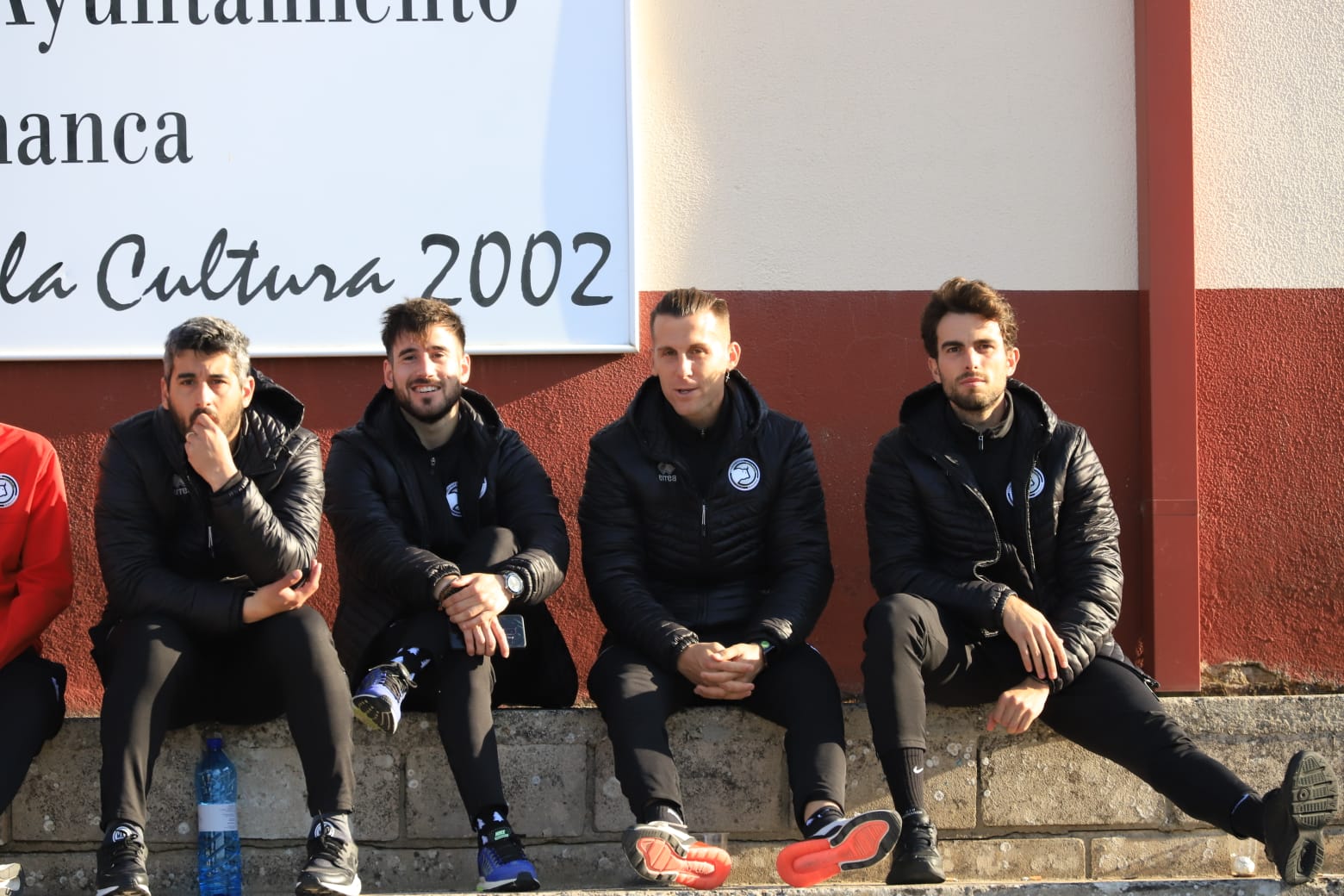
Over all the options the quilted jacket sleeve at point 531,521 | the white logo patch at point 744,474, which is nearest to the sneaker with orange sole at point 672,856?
the quilted jacket sleeve at point 531,521

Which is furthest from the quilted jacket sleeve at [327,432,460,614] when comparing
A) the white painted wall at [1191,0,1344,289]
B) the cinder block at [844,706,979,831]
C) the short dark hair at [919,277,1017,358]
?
the white painted wall at [1191,0,1344,289]

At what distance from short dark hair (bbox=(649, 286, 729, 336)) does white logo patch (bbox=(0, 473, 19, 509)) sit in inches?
72.9

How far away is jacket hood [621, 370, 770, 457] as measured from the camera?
4309 millimetres

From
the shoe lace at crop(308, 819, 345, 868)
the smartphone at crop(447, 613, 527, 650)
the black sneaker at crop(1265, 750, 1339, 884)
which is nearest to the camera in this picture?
the black sneaker at crop(1265, 750, 1339, 884)

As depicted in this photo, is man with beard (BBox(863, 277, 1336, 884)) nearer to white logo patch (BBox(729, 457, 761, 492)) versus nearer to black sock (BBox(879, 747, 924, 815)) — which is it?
black sock (BBox(879, 747, 924, 815))

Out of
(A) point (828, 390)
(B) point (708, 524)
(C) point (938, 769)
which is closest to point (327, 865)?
(B) point (708, 524)

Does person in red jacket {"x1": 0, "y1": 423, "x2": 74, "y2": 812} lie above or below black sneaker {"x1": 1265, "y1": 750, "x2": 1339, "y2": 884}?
above

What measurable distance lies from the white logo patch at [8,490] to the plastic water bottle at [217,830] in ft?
2.82

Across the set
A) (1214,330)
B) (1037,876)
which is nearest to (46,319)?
(1037,876)

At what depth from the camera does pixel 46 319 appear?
198 inches

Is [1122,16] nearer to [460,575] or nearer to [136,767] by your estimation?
[460,575]

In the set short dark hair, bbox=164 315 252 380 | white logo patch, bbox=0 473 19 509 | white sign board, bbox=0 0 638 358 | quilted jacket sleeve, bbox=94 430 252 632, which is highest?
white sign board, bbox=0 0 638 358

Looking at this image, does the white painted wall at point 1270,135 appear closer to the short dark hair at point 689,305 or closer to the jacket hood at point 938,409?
the jacket hood at point 938,409

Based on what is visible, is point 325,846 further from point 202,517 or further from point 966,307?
point 966,307
